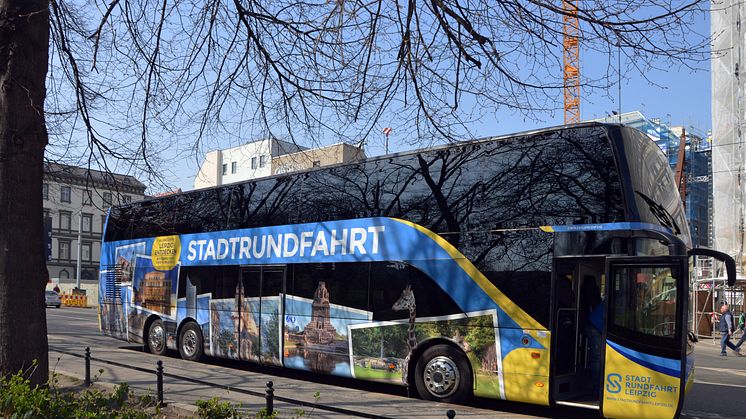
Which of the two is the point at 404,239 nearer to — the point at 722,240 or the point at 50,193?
the point at 50,193

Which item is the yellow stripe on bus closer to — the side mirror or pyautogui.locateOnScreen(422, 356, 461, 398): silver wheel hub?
pyautogui.locateOnScreen(422, 356, 461, 398): silver wheel hub

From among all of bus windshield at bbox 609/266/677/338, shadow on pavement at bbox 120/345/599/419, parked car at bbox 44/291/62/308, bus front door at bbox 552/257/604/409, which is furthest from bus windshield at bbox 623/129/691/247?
parked car at bbox 44/291/62/308

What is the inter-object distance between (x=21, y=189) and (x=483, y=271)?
19.8 ft

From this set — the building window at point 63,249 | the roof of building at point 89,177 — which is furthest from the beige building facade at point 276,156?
the building window at point 63,249

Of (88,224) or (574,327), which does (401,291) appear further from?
(88,224)

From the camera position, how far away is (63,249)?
267 ft

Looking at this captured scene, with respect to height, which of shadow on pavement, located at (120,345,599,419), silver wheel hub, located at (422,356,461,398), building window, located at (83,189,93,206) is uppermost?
building window, located at (83,189,93,206)

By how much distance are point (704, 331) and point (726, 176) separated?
9.63 metres

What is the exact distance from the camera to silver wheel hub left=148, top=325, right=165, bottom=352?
50.0 feet

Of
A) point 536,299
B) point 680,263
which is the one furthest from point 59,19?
point 680,263

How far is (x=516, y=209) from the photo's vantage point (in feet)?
29.7

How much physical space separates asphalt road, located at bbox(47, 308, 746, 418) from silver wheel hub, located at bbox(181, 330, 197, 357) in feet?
0.86

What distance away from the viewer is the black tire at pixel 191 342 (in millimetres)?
14117

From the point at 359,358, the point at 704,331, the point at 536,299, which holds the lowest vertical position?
the point at 704,331
